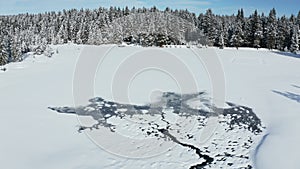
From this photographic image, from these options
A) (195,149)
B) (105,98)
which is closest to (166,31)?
(105,98)

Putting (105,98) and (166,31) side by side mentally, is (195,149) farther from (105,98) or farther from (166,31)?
(166,31)

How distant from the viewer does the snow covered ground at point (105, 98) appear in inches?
363

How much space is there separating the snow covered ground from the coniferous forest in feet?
49.2

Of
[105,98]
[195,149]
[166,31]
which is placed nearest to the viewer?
[195,149]

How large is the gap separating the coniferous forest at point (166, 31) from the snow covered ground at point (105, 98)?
1499 cm

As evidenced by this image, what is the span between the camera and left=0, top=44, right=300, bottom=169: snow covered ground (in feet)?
30.3

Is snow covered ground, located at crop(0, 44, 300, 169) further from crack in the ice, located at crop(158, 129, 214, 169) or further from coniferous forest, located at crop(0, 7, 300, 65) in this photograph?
coniferous forest, located at crop(0, 7, 300, 65)

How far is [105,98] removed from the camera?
54.2ft

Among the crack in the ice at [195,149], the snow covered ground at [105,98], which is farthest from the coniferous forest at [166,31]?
the crack in the ice at [195,149]

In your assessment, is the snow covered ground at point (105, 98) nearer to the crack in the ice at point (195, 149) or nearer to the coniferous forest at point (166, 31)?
the crack in the ice at point (195, 149)

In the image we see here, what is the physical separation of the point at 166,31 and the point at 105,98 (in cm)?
4040

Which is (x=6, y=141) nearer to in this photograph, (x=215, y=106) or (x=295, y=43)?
(x=215, y=106)

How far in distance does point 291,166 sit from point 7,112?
1085 cm

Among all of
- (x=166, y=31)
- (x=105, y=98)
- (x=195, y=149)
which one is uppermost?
(x=166, y=31)
